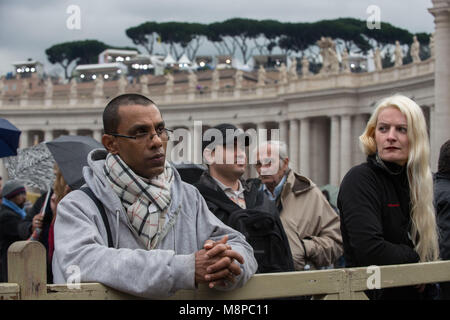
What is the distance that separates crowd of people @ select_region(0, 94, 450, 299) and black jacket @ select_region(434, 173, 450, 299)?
0.01 metres

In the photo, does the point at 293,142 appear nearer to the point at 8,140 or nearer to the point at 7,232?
the point at 8,140

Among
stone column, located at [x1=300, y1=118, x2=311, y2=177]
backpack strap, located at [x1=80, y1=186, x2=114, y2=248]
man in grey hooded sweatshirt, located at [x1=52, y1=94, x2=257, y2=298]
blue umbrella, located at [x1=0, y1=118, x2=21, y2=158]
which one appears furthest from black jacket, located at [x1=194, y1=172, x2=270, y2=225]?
stone column, located at [x1=300, y1=118, x2=311, y2=177]

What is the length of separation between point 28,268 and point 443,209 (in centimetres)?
369

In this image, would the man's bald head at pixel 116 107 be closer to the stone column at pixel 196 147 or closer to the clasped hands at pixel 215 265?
the clasped hands at pixel 215 265

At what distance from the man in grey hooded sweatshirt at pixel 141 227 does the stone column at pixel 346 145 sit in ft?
148

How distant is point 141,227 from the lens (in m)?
3.80

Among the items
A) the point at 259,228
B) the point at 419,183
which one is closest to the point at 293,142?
the point at 259,228

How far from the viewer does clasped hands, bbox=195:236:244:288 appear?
339cm

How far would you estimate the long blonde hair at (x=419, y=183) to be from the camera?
496 cm

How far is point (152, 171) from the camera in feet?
12.9

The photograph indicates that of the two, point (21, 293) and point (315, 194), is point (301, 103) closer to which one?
point (315, 194)

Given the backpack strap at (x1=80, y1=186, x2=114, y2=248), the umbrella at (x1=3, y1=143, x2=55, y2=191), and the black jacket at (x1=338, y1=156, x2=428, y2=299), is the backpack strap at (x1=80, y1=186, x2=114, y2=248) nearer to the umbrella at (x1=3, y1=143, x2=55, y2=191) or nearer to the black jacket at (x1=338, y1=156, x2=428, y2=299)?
the black jacket at (x1=338, y1=156, x2=428, y2=299)

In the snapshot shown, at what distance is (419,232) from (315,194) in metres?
2.31
